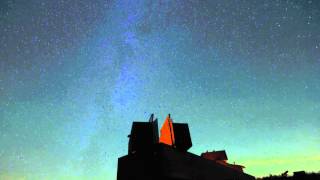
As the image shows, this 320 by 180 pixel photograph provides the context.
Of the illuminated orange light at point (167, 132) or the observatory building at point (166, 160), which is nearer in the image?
the observatory building at point (166, 160)

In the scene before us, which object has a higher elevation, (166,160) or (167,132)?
(167,132)

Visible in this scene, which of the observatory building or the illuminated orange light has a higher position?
the illuminated orange light

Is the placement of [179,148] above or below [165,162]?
above

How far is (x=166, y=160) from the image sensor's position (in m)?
21.8

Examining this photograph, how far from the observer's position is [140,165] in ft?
72.1

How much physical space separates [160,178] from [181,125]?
691 centimetres

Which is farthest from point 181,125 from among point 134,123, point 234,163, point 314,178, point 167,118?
point 234,163

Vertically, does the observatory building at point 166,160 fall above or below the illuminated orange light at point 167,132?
below

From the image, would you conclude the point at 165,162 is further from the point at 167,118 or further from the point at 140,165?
the point at 167,118

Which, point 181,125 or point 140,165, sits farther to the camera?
point 181,125

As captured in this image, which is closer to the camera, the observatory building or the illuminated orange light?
the observatory building

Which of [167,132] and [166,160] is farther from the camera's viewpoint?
[167,132]

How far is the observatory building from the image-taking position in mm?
21469

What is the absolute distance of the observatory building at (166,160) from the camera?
21469 millimetres
